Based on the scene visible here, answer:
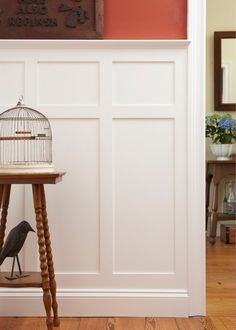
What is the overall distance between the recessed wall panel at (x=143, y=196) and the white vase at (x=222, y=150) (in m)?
2.46

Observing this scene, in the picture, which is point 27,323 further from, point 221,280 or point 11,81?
point 221,280

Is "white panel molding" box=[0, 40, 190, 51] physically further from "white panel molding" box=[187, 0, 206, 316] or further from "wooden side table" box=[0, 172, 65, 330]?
"wooden side table" box=[0, 172, 65, 330]

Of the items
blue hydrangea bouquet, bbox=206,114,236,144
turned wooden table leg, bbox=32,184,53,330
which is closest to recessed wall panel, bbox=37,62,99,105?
turned wooden table leg, bbox=32,184,53,330

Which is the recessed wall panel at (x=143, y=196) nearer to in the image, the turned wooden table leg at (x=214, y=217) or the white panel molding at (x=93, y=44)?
the white panel molding at (x=93, y=44)

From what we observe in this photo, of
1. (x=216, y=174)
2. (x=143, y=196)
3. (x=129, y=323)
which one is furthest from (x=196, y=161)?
(x=216, y=174)

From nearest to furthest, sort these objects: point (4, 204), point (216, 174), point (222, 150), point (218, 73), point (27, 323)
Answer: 1. point (4, 204)
2. point (27, 323)
3. point (216, 174)
4. point (222, 150)
5. point (218, 73)

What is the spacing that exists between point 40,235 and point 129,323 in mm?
676

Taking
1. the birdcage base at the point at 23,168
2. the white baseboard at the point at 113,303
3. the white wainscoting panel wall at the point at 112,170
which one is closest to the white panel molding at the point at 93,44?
the white wainscoting panel wall at the point at 112,170

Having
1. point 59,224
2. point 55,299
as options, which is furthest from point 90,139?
point 55,299

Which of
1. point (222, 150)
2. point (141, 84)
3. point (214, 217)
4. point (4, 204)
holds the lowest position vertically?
point (214, 217)

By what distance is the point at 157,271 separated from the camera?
2.76 meters

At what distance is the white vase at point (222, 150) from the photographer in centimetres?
511

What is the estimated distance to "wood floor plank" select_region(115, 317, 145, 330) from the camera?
2.56 metres

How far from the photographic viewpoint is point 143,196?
277cm
